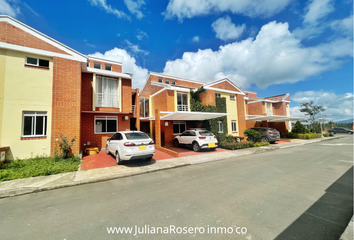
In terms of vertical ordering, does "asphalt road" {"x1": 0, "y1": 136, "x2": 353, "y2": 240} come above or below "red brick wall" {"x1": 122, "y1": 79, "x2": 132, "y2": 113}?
below

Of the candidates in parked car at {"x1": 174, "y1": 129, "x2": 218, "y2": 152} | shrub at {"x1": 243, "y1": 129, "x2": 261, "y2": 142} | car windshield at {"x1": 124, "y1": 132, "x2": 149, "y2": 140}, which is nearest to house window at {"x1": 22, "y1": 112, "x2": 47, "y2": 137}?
car windshield at {"x1": 124, "y1": 132, "x2": 149, "y2": 140}

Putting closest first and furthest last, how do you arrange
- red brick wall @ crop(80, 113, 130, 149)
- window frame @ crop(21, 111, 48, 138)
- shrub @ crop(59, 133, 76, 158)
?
window frame @ crop(21, 111, 48, 138) → shrub @ crop(59, 133, 76, 158) → red brick wall @ crop(80, 113, 130, 149)

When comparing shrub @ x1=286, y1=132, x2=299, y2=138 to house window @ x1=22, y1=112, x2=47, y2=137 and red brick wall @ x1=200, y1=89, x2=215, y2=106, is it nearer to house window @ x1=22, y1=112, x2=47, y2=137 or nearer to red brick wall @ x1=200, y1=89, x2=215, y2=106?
red brick wall @ x1=200, y1=89, x2=215, y2=106

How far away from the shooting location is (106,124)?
38.0 ft

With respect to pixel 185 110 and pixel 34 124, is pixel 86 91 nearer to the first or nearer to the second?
pixel 34 124

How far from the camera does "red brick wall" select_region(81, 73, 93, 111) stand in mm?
10500

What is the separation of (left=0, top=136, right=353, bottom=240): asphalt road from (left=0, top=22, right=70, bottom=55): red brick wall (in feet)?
27.3

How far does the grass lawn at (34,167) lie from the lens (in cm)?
551

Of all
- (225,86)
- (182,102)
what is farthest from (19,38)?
(225,86)

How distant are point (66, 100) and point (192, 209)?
29.9ft

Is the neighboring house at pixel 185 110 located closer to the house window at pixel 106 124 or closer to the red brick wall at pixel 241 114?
the red brick wall at pixel 241 114

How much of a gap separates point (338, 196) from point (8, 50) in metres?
14.7

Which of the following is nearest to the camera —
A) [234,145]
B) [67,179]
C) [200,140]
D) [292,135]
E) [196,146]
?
[67,179]

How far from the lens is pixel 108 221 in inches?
111
